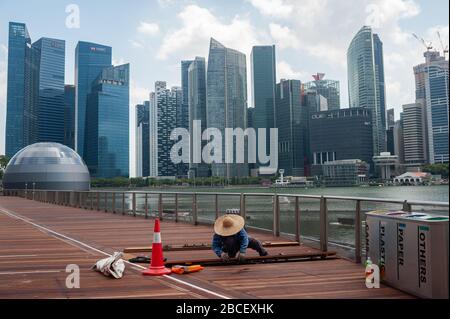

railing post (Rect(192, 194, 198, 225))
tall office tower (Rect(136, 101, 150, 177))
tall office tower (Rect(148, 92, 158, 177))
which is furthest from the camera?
tall office tower (Rect(136, 101, 150, 177))

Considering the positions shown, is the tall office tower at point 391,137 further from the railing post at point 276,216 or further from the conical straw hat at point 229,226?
the conical straw hat at point 229,226

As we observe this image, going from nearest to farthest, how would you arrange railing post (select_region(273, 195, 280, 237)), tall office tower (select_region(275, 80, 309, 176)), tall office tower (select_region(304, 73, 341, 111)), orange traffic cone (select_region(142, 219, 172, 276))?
orange traffic cone (select_region(142, 219, 172, 276))
railing post (select_region(273, 195, 280, 237))
tall office tower (select_region(304, 73, 341, 111))
tall office tower (select_region(275, 80, 309, 176))

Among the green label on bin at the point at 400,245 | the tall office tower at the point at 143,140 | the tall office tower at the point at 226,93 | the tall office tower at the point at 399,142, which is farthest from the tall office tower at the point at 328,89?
the green label on bin at the point at 400,245

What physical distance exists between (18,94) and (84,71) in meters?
8.99

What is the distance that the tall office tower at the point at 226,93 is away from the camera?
28609mm

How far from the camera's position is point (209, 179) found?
3350cm

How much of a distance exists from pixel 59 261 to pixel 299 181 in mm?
33660

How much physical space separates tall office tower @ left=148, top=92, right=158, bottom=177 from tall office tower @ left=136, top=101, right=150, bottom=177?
148 cm

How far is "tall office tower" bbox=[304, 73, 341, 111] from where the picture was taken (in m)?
32.5

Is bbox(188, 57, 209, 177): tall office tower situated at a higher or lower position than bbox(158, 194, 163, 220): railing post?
higher

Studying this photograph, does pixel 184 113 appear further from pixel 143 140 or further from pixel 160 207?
pixel 160 207

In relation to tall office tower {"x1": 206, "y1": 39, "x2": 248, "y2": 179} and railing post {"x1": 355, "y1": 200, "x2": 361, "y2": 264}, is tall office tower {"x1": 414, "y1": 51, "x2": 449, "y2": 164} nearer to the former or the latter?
railing post {"x1": 355, "y1": 200, "x2": 361, "y2": 264}

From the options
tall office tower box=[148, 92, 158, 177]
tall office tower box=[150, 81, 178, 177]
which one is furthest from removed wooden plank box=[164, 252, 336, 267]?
tall office tower box=[148, 92, 158, 177]

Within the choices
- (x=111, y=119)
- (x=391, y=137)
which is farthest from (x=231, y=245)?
(x=111, y=119)
